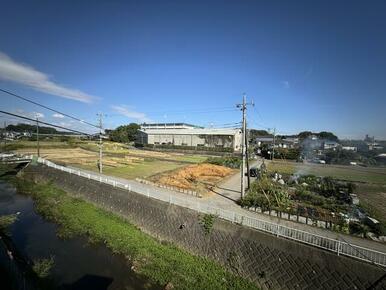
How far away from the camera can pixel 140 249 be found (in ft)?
44.9

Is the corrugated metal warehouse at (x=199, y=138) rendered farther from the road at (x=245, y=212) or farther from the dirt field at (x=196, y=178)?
the road at (x=245, y=212)

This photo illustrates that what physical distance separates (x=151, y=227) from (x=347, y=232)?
11.8 meters

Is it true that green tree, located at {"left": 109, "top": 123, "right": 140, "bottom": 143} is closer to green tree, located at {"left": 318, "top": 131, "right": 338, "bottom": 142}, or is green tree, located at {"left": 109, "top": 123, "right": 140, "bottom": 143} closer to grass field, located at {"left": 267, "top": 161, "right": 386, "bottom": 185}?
grass field, located at {"left": 267, "top": 161, "right": 386, "bottom": 185}

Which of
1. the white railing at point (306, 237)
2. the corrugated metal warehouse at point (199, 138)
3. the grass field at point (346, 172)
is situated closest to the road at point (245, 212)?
the white railing at point (306, 237)

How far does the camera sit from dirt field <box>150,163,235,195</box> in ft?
75.3

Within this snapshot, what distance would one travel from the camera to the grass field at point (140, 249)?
11.0 meters

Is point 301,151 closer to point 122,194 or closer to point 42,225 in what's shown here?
point 122,194

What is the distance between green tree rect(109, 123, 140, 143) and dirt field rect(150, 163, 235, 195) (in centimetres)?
5962

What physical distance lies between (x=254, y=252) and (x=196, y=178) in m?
16.2

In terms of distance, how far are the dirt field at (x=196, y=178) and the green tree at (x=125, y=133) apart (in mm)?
59622

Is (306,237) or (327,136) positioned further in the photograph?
(327,136)

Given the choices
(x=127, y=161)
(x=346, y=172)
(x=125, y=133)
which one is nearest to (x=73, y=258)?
(x=127, y=161)

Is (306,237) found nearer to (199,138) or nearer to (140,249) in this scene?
(140,249)

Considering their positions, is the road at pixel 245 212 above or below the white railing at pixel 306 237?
below
